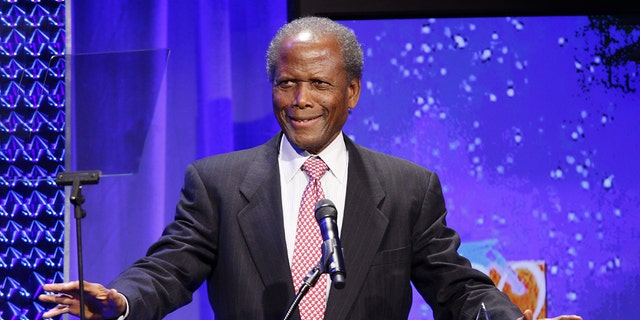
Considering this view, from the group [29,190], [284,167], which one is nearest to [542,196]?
[284,167]

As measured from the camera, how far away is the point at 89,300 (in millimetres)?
1989

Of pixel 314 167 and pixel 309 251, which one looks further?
pixel 314 167

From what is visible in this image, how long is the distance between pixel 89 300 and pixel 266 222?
617 millimetres

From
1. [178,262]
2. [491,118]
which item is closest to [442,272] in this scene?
[178,262]

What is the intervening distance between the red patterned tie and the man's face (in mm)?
124

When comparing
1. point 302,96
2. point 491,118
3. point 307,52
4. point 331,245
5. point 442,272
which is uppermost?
point 307,52

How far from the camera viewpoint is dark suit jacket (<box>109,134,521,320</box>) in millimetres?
2400

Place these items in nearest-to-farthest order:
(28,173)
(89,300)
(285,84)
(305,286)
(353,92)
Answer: (305,286), (89,300), (285,84), (353,92), (28,173)

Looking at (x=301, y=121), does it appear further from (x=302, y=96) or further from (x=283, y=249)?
(x=283, y=249)

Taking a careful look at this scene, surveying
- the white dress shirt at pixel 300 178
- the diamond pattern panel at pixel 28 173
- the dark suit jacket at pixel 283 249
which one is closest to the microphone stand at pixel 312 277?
the dark suit jacket at pixel 283 249

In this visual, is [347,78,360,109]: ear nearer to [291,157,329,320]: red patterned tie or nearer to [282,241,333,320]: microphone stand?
[291,157,329,320]: red patterned tie

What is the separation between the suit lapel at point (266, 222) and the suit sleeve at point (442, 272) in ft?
1.35

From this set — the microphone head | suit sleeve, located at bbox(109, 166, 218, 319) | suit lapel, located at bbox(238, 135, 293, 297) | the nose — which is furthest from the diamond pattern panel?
the microphone head

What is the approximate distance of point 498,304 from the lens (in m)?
2.36
